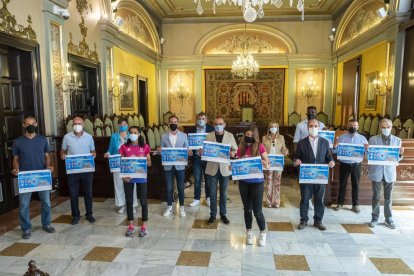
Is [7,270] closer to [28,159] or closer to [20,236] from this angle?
[20,236]

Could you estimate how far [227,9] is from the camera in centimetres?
1216

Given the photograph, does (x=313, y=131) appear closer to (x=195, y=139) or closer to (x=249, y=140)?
(x=249, y=140)

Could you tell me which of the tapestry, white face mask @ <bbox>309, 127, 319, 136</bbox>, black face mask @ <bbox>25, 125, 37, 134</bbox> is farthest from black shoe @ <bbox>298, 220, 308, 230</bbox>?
the tapestry

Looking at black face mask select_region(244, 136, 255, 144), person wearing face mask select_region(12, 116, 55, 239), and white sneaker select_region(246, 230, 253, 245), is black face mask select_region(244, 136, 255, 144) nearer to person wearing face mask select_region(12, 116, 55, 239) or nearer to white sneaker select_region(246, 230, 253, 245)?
white sneaker select_region(246, 230, 253, 245)

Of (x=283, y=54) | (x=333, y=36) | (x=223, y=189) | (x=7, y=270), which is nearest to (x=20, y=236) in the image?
(x=7, y=270)

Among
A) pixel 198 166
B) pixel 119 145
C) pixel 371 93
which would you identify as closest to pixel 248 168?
pixel 198 166

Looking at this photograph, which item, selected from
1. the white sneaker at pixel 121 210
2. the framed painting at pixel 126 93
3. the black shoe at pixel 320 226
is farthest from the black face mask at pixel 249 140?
the framed painting at pixel 126 93

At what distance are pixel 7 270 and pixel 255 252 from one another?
105 inches

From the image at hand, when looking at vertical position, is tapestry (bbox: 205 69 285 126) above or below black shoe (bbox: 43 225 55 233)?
above

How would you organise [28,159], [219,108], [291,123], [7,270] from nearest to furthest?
1. [7,270]
2. [28,159]
3. [291,123]
4. [219,108]

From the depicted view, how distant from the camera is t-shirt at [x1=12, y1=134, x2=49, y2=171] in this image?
3924 mm

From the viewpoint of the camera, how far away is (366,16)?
9602 millimetres

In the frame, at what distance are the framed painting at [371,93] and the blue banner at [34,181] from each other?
8.53 meters

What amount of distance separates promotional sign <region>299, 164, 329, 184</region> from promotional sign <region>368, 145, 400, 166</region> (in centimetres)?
71
